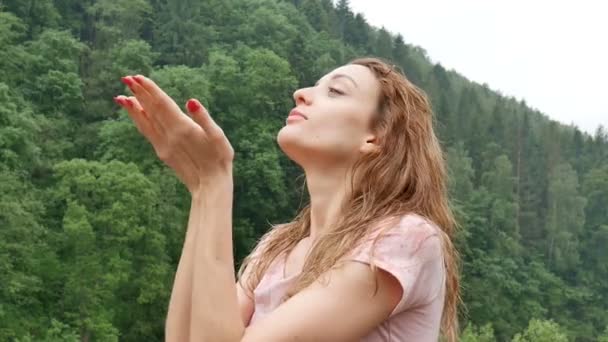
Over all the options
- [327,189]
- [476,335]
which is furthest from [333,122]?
[476,335]

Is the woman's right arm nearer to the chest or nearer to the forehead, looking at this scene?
the chest

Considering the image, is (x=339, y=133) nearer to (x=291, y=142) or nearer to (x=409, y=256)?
(x=291, y=142)

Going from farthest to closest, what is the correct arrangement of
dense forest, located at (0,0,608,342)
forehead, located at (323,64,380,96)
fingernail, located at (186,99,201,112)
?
dense forest, located at (0,0,608,342), forehead, located at (323,64,380,96), fingernail, located at (186,99,201,112)

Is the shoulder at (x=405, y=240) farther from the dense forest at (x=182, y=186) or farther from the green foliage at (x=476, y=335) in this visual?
the green foliage at (x=476, y=335)

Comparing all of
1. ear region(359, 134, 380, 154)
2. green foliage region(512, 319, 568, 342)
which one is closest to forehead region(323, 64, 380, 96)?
ear region(359, 134, 380, 154)

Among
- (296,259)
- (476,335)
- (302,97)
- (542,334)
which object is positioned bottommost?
(476,335)

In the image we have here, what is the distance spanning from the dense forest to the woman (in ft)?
2.22

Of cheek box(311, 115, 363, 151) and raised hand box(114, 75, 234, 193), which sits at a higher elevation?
cheek box(311, 115, 363, 151)

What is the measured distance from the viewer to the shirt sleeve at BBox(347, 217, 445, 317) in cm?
169

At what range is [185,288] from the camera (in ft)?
5.70

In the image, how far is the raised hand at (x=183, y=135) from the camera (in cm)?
167

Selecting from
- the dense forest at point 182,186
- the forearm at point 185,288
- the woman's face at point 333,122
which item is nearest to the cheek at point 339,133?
the woman's face at point 333,122

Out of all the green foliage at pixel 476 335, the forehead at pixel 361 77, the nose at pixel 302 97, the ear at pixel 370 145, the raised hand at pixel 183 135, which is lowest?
the green foliage at pixel 476 335

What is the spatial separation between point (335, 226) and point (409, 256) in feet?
0.65
